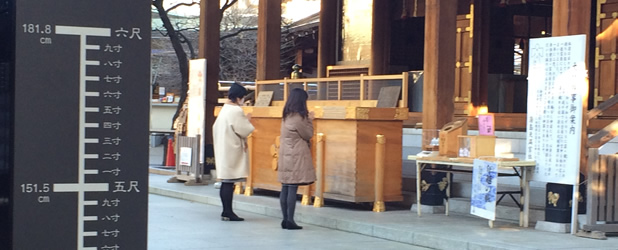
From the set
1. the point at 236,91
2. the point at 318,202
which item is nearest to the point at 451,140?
the point at 318,202

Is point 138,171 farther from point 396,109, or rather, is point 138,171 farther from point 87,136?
point 396,109

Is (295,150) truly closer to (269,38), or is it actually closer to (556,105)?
(556,105)

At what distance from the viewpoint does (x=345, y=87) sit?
44.2 feet

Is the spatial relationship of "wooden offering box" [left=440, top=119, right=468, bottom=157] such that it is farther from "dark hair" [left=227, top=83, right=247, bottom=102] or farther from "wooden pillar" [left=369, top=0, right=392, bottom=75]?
"wooden pillar" [left=369, top=0, right=392, bottom=75]

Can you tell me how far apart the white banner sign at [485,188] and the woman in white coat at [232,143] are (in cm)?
300

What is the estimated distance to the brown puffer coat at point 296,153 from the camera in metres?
10.4

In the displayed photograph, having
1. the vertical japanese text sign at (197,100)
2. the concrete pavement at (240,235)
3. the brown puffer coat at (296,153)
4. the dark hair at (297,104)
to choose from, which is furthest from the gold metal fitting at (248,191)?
the dark hair at (297,104)

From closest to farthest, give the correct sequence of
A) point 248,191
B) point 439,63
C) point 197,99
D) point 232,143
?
1. point 232,143
2. point 439,63
3. point 248,191
4. point 197,99

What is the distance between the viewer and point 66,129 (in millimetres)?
2965

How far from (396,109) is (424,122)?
0.45 metres

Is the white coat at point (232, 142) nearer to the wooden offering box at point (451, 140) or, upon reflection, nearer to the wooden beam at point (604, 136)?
the wooden offering box at point (451, 140)

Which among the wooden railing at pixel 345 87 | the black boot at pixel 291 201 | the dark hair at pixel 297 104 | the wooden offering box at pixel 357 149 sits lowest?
the black boot at pixel 291 201

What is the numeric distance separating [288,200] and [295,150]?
618 mm

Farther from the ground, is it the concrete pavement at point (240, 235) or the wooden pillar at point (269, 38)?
the wooden pillar at point (269, 38)
